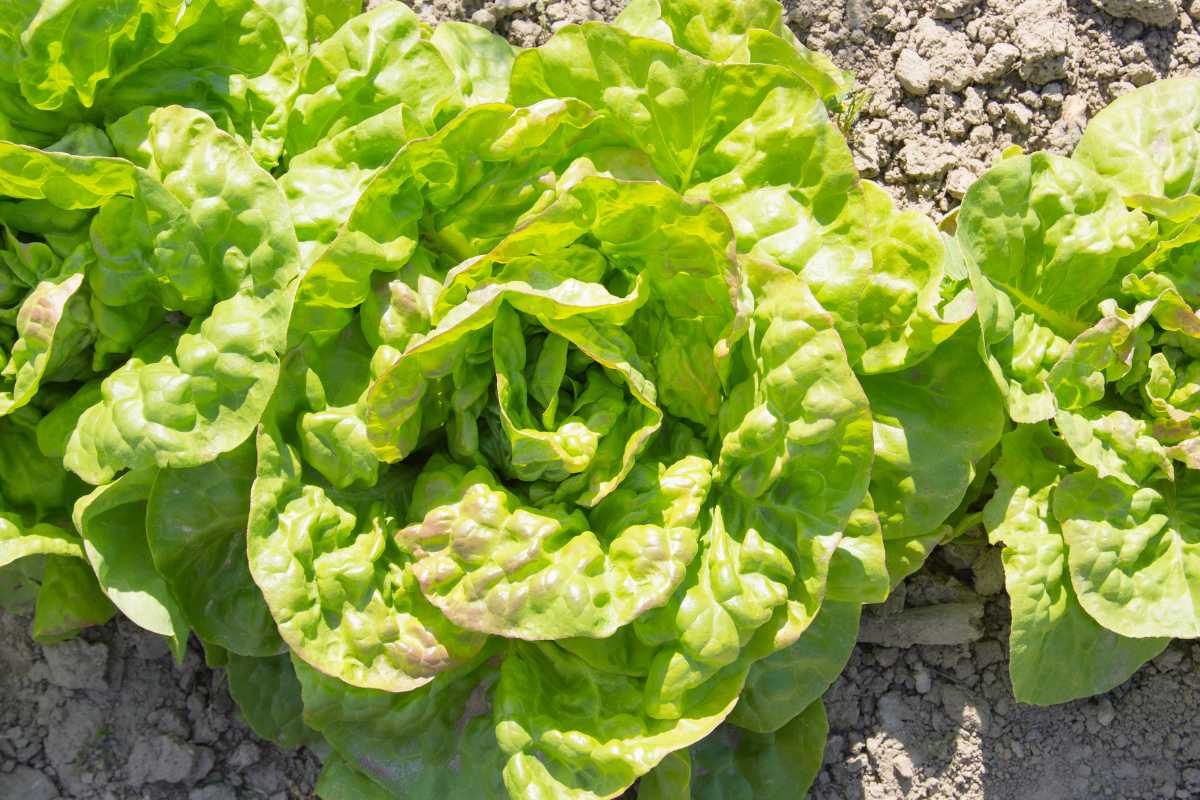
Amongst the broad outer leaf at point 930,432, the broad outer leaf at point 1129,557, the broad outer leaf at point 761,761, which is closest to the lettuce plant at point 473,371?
the broad outer leaf at point 930,432

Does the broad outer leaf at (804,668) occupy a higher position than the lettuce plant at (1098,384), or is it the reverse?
the lettuce plant at (1098,384)

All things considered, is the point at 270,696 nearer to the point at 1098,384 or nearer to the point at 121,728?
the point at 121,728

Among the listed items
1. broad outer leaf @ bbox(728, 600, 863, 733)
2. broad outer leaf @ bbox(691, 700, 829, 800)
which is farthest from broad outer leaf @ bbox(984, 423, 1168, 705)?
broad outer leaf @ bbox(691, 700, 829, 800)

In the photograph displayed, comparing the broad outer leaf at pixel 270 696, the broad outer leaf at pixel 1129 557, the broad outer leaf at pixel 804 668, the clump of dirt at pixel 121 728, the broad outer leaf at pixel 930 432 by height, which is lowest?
the clump of dirt at pixel 121 728

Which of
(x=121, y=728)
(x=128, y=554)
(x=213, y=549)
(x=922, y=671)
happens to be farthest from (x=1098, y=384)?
(x=121, y=728)

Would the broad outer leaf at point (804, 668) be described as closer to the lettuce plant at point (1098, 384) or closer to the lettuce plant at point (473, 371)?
the lettuce plant at point (473, 371)

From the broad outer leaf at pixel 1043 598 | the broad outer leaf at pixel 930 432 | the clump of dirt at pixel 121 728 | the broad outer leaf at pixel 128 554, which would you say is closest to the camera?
the broad outer leaf at pixel 128 554

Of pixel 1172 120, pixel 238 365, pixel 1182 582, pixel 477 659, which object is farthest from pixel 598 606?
pixel 1172 120
